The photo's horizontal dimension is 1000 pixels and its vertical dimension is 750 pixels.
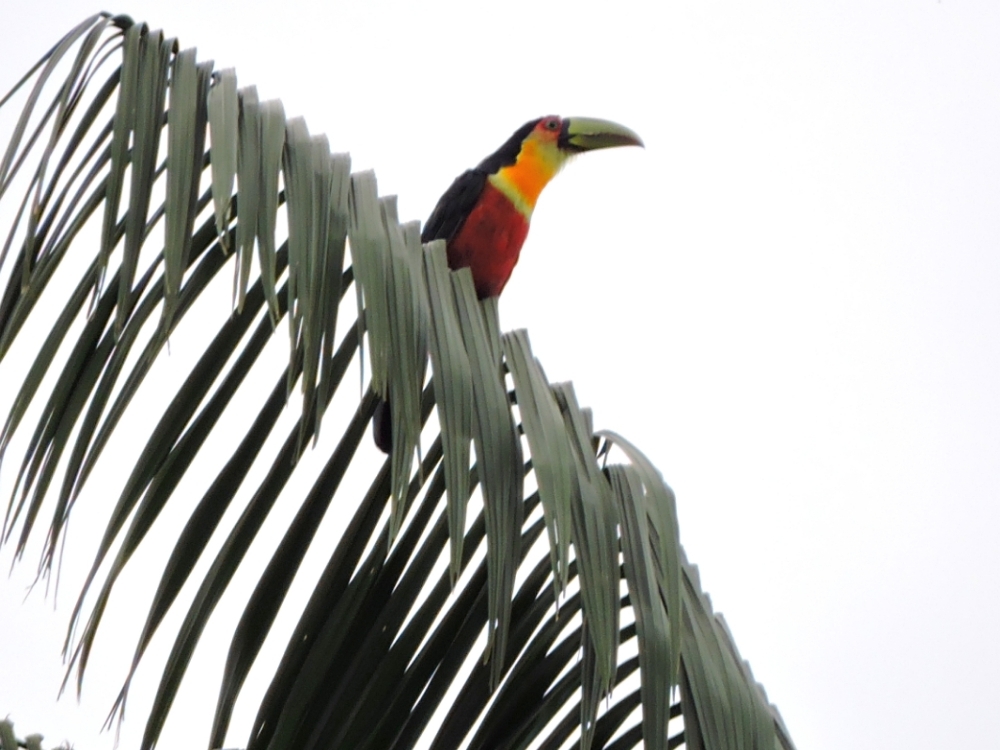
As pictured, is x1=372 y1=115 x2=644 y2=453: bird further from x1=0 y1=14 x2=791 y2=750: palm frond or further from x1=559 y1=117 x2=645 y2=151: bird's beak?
x1=0 y1=14 x2=791 y2=750: palm frond

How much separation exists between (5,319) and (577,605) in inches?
32.4

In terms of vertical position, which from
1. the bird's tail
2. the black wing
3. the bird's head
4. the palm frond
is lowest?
the palm frond

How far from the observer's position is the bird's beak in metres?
3.79

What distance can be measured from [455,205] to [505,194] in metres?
0.17

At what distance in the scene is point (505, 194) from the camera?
363 centimetres

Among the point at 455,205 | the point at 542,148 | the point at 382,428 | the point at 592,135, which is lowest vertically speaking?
the point at 382,428

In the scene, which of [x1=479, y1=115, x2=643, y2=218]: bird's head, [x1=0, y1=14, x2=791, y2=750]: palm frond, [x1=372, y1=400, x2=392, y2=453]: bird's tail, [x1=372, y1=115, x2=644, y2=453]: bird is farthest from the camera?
[x1=479, y1=115, x2=643, y2=218]: bird's head

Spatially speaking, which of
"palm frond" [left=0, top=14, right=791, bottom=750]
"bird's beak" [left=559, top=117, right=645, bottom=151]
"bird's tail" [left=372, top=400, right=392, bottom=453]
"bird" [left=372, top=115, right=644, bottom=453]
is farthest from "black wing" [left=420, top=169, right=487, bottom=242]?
"palm frond" [left=0, top=14, right=791, bottom=750]

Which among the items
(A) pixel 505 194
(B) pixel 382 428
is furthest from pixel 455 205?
(B) pixel 382 428

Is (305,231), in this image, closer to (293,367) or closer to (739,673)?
(293,367)

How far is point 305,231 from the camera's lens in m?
1.24

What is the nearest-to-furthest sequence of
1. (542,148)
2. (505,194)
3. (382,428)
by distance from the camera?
(382,428) → (505,194) → (542,148)

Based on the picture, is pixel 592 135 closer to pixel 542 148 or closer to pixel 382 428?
pixel 542 148

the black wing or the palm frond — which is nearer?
the palm frond
